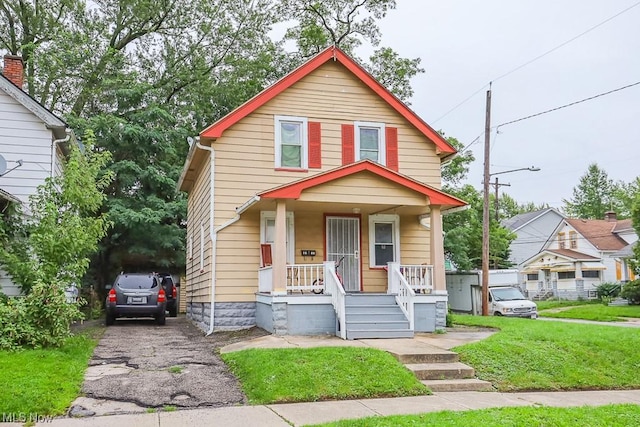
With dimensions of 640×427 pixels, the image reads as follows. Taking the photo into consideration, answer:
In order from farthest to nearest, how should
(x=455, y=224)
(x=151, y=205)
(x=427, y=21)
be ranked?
(x=455, y=224) < (x=151, y=205) < (x=427, y=21)

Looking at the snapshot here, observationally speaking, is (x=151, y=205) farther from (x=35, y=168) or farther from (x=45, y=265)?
(x=45, y=265)

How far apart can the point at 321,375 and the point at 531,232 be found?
169 feet

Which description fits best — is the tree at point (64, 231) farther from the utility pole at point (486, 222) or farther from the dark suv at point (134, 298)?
the utility pole at point (486, 222)

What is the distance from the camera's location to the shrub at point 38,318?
9.36 metres

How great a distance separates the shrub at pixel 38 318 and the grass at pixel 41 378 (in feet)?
0.88

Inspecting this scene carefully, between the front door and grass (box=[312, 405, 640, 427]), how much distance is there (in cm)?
839

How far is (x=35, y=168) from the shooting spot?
13797 mm

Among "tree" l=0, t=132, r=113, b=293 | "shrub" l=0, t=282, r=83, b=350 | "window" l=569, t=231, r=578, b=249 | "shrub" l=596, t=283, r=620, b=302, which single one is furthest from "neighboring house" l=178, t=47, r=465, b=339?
"window" l=569, t=231, r=578, b=249

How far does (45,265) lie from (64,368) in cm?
261

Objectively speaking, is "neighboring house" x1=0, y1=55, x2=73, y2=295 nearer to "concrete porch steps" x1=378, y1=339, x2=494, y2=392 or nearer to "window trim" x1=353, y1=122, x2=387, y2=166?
"window trim" x1=353, y1=122, x2=387, y2=166

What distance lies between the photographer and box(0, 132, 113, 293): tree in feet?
33.3

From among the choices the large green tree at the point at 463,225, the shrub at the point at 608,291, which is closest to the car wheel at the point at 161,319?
the large green tree at the point at 463,225

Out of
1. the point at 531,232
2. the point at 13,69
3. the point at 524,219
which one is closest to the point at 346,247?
the point at 13,69

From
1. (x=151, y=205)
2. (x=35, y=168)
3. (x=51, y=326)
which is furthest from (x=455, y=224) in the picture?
(x=51, y=326)
